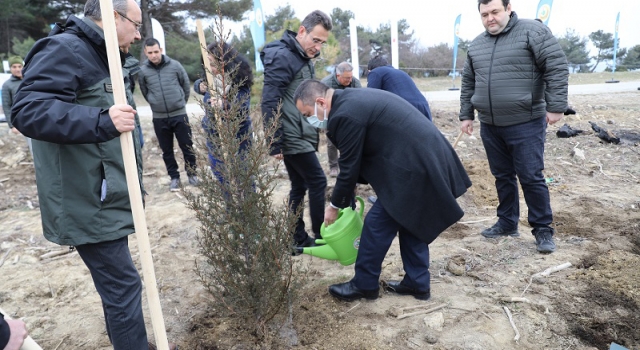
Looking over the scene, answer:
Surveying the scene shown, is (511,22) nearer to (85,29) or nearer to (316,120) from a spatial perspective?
(316,120)

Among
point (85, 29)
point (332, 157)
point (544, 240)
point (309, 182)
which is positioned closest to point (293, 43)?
point (309, 182)

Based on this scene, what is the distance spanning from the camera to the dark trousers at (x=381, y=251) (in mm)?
3102

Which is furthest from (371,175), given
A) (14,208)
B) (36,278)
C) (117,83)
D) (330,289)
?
(14,208)

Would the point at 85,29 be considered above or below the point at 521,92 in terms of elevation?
above

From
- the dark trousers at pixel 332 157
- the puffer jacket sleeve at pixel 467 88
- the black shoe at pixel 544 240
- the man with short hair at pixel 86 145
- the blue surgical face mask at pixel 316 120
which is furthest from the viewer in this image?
the dark trousers at pixel 332 157

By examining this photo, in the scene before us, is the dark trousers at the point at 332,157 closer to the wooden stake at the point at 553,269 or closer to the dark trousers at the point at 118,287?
the wooden stake at the point at 553,269

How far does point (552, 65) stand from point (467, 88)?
0.89 metres

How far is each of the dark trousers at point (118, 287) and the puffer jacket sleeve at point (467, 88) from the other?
3365 millimetres

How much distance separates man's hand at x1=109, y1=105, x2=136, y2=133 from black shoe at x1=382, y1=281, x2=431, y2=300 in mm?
2273

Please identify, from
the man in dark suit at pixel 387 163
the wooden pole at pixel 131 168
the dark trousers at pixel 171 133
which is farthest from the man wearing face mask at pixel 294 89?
the dark trousers at pixel 171 133

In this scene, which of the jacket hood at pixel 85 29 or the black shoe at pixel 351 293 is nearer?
the jacket hood at pixel 85 29

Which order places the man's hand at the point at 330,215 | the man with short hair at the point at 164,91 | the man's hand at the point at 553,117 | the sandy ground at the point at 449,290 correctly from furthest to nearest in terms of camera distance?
the man with short hair at the point at 164,91 → the man's hand at the point at 553,117 → the man's hand at the point at 330,215 → the sandy ground at the point at 449,290

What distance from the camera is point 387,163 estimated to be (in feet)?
9.69

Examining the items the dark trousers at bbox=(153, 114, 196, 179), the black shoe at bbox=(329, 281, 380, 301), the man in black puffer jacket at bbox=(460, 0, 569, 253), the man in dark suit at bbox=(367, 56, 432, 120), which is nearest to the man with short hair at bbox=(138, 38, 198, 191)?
the dark trousers at bbox=(153, 114, 196, 179)
